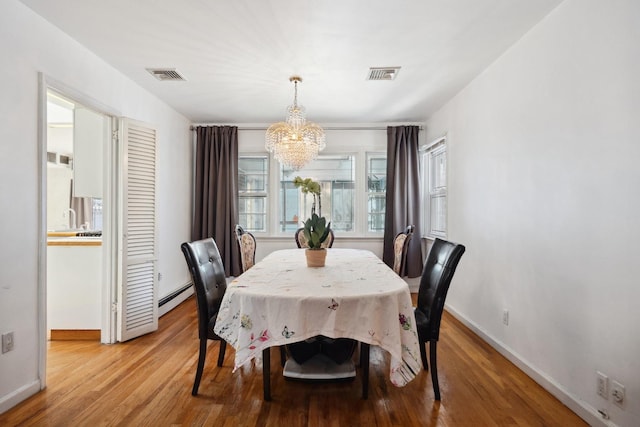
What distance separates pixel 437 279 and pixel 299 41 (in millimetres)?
1976

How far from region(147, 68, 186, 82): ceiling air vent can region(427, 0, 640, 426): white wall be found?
2873 millimetres

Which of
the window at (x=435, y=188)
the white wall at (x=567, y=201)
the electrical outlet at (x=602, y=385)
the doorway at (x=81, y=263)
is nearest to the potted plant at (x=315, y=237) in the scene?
the white wall at (x=567, y=201)

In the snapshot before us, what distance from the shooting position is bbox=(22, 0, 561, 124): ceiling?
2105mm

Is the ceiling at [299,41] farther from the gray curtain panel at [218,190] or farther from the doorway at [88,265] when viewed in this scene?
the gray curtain panel at [218,190]

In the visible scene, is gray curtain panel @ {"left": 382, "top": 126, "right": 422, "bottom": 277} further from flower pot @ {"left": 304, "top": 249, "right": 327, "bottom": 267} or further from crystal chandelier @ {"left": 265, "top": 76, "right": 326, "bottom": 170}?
flower pot @ {"left": 304, "top": 249, "right": 327, "bottom": 267}

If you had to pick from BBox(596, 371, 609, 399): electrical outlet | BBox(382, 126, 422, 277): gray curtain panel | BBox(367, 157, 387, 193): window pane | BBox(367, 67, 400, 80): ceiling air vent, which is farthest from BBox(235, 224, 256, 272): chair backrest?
BBox(596, 371, 609, 399): electrical outlet

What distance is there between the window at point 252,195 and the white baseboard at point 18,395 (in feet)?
10.1

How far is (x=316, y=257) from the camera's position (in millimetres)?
2555

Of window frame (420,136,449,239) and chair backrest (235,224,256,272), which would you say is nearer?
chair backrest (235,224,256,272)

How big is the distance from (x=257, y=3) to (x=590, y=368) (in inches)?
113

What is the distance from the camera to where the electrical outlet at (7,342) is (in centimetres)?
193

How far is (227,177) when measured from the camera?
4707 mm

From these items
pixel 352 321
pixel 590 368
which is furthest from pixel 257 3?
pixel 590 368

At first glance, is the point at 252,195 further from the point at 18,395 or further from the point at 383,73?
the point at 18,395
